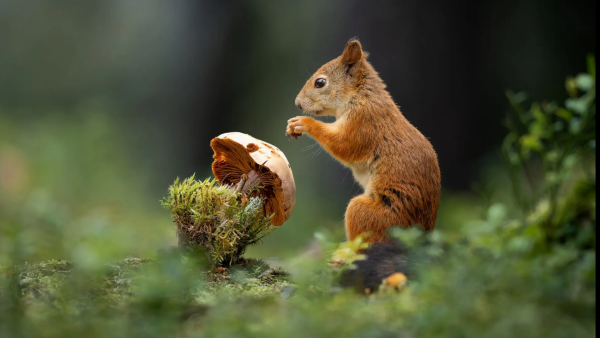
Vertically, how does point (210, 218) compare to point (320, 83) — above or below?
below

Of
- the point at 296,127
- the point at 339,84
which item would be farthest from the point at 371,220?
the point at 339,84

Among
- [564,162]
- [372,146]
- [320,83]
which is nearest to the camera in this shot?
[564,162]

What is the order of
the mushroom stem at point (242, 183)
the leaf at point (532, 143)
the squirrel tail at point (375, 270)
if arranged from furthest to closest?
1. the mushroom stem at point (242, 183)
2. the squirrel tail at point (375, 270)
3. the leaf at point (532, 143)

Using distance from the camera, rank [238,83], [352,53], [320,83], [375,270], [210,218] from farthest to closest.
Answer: [238,83]
[320,83]
[352,53]
[210,218]
[375,270]

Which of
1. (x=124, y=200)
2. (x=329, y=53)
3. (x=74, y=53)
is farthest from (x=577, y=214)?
(x=74, y=53)

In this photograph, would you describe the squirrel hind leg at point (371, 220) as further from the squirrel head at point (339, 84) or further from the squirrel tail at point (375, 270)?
the squirrel head at point (339, 84)

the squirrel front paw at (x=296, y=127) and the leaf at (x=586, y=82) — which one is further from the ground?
the squirrel front paw at (x=296, y=127)

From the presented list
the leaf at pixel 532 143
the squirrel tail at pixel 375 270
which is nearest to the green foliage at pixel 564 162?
the leaf at pixel 532 143

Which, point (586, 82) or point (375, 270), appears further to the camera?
point (375, 270)

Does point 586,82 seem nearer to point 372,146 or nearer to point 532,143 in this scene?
point 532,143
